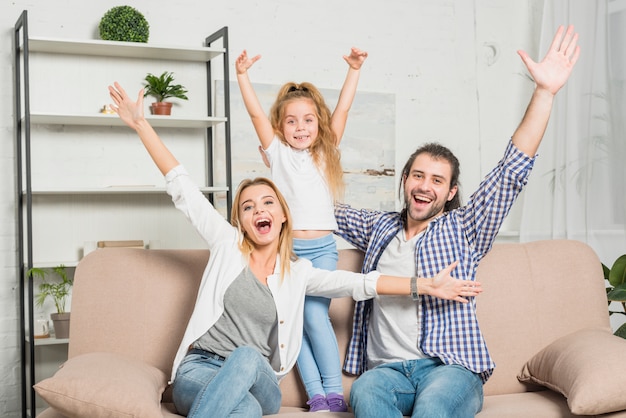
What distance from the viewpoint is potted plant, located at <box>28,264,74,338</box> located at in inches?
146

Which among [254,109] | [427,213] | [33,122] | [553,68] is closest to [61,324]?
[33,122]

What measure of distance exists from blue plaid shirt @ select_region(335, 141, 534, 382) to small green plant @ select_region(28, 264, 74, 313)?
1.80 meters

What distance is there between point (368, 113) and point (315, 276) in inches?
93.2

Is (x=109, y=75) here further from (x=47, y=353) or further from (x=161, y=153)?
(x=161, y=153)

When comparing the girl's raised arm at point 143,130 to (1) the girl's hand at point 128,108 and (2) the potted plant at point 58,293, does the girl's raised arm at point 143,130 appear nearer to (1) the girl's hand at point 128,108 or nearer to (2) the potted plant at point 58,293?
(1) the girl's hand at point 128,108

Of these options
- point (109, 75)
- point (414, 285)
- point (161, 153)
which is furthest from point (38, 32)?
point (414, 285)

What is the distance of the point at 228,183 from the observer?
4.02 m

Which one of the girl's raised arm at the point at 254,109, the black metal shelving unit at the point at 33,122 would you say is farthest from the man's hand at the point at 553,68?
the black metal shelving unit at the point at 33,122

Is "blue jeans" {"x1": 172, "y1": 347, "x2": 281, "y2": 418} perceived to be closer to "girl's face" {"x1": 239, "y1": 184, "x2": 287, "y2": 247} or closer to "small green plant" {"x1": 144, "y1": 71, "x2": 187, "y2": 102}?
"girl's face" {"x1": 239, "y1": 184, "x2": 287, "y2": 247}

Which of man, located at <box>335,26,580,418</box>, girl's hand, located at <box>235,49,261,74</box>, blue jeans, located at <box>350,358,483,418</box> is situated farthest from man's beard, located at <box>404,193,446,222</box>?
girl's hand, located at <box>235,49,261,74</box>

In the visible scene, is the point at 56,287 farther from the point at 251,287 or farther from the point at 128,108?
the point at 251,287

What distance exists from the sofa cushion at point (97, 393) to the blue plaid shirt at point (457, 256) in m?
0.75

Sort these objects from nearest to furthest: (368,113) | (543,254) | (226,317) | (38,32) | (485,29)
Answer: (226,317)
(543,254)
(38,32)
(368,113)
(485,29)

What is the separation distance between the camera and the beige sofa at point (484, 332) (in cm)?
212
